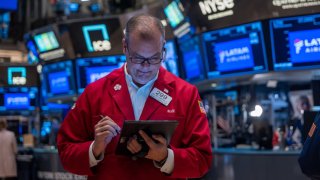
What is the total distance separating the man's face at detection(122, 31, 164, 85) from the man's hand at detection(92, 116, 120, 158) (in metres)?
0.25

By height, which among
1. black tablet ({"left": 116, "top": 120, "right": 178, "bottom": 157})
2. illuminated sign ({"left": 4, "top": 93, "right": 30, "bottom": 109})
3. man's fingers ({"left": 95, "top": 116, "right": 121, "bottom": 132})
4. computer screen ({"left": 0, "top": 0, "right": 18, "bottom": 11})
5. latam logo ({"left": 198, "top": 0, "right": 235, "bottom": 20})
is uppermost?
computer screen ({"left": 0, "top": 0, "right": 18, "bottom": 11})

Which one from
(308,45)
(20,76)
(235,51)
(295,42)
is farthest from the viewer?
(20,76)

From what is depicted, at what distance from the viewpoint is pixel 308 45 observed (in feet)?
25.9

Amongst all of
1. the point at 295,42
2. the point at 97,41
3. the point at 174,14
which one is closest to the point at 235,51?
the point at 295,42

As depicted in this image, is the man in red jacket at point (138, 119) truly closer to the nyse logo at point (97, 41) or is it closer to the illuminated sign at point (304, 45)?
the illuminated sign at point (304, 45)

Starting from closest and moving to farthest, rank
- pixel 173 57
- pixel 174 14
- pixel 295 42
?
pixel 295 42 < pixel 174 14 < pixel 173 57

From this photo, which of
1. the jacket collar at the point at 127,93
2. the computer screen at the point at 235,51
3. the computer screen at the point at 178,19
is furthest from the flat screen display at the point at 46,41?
the jacket collar at the point at 127,93

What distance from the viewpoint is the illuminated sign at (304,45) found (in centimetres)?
779

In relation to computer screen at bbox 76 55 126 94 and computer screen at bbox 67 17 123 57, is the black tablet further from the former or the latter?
computer screen at bbox 76 55 126 94

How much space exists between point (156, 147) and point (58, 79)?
12780 mm

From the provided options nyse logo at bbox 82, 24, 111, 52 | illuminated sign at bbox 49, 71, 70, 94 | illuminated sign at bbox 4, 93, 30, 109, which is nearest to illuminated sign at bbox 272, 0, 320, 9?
nyse logo at bbox 82, 24, 111, 52

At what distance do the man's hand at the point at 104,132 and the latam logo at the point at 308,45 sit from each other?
19.3ft

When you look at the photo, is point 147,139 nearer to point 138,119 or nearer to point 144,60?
point 138,119

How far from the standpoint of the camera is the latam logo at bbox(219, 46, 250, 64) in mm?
8594
